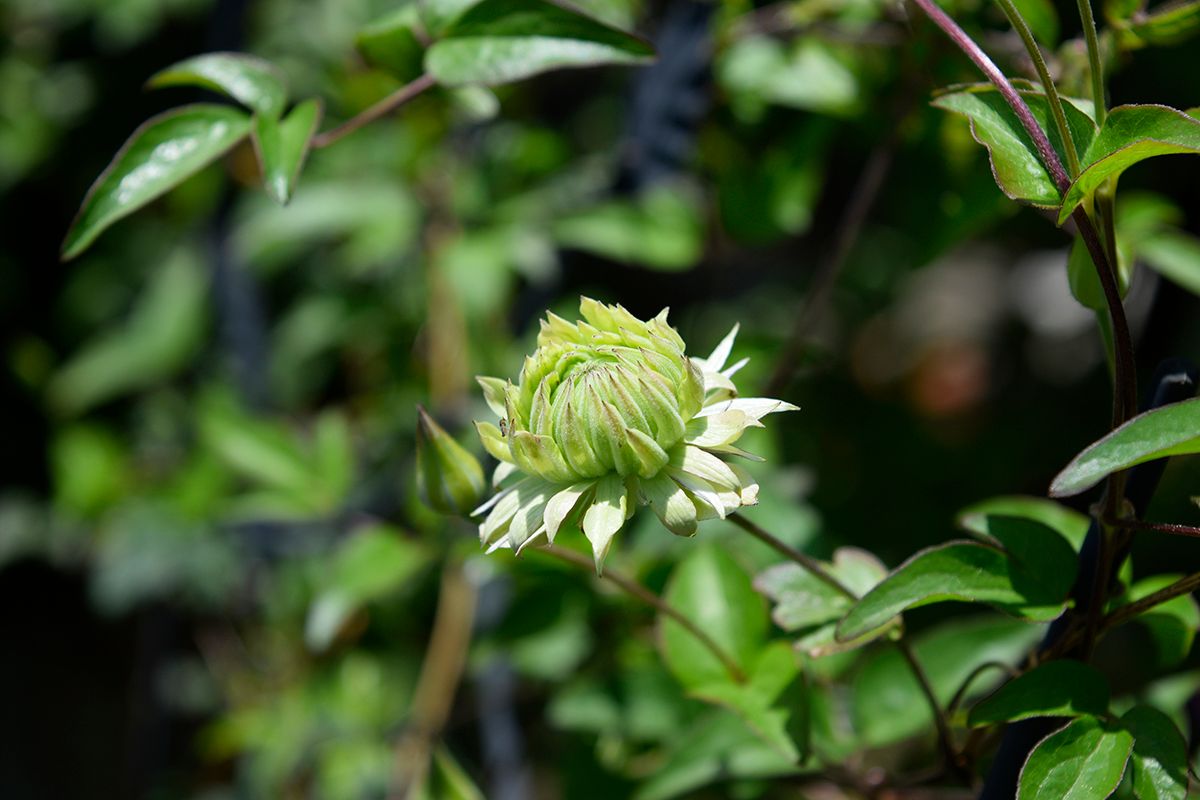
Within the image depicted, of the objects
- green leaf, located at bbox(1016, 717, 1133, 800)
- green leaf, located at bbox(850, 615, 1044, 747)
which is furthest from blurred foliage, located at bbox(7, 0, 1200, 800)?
green leaf, located at bbox(1016, 717, 1133, 800)

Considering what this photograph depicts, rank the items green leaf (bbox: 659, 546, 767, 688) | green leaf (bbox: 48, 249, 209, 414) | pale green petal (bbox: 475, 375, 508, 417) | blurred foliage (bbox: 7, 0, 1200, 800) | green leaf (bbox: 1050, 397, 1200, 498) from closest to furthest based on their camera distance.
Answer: green leaf (bbox: 1050, 397, 1200, 498) < pale green petal (bbox: 475, 375, 508, 417) < green leaf (bbox: 659, 546, 767, 688) < blurred foliage (bbox: 7, 0, 1200, 800) < green leaf (bbox: 48, 249, 209, 414)

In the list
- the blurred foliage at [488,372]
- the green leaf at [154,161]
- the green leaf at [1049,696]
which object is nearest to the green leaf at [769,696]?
the blurred foliage at [488,372]

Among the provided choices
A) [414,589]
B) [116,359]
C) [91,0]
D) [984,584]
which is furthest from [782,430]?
[91,0]

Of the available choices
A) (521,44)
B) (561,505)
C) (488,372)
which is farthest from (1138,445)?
(488,372)

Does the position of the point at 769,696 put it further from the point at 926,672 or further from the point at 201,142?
the point at 201,142

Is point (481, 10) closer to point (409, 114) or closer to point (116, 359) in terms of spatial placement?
point (409, 114)

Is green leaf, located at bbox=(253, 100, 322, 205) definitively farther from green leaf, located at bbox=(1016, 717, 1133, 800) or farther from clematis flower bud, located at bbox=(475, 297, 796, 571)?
green leaf, located at bbox=(1016, 717, 1133, 800)

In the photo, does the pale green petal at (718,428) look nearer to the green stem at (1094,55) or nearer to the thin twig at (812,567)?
the thin twig at (812,567)
